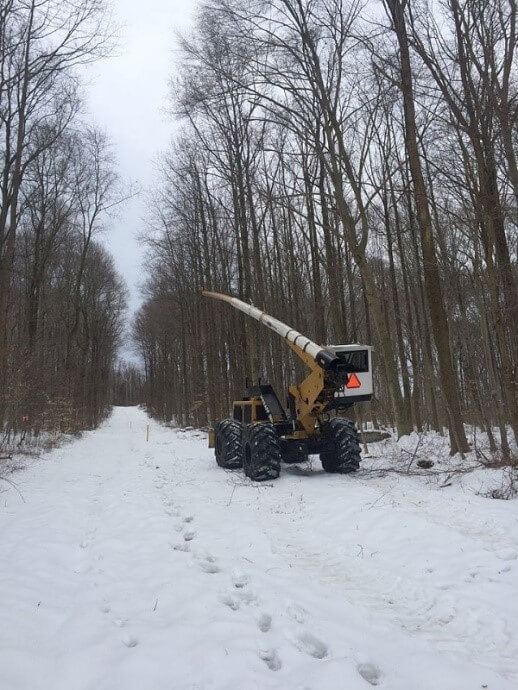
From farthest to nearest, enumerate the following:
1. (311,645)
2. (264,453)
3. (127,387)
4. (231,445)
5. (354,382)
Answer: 1. (127,387)
2. (231,445)
3. (264,453)
4. (354,382)
5. (311,645)

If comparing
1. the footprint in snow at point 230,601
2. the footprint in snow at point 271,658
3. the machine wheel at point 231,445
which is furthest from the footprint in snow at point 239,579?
the machine wheel at point 231,445

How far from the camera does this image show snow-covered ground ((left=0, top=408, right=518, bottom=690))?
116 inches

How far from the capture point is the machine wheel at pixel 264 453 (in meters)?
9.45

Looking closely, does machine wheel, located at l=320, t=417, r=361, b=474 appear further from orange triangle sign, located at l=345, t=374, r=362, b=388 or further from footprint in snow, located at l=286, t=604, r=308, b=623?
footprint in snow, located at l=286, t=604, r=308, b=623

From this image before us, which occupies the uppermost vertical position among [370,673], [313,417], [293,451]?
[313,417]

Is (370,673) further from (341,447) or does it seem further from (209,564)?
(341,447)

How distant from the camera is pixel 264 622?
3570mm

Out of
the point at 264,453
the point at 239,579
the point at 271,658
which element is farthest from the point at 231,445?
the point at 271,658

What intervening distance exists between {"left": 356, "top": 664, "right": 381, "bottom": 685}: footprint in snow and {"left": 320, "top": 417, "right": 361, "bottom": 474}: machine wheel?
265 inches

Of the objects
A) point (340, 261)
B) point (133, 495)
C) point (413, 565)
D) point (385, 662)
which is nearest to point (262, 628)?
point (385, 662)

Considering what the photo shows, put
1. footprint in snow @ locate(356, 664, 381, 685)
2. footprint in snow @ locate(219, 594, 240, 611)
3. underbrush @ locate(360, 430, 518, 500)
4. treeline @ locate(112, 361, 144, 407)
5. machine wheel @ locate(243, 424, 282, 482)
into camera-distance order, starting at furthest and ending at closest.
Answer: treeline @ locate(112, 361, 144, 407), machine wheel @ locate(243, 424, 282, 482), underbrush @ locate(360, 430, 518, 500), footprint in snow @ locate(219, 594, 240, 611), footprint in snow @ locate(356, 664, 381, 685)

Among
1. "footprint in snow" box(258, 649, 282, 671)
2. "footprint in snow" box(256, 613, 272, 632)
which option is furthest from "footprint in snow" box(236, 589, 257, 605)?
"footprint in snow" box(258, 649, 282, 671)

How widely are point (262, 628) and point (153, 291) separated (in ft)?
118

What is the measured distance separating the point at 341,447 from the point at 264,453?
5.03 ft
